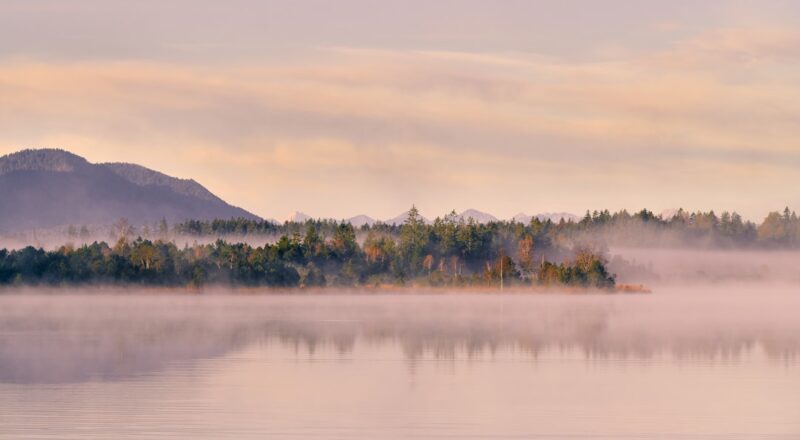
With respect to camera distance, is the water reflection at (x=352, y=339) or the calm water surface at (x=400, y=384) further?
the water reflection at (x=352, y=339)

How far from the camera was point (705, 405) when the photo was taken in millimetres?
34906

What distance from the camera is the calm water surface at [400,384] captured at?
101 ft

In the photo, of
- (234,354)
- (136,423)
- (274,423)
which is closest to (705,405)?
(274,423)

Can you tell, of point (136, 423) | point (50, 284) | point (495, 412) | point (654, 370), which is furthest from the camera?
point (50, 284)

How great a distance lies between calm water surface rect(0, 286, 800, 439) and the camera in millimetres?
30781

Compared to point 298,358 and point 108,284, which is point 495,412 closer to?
point 298,358

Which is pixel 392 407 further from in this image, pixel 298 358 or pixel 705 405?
pixel 298 358

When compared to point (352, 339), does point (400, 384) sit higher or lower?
lower

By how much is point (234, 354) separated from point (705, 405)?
78.5 ft

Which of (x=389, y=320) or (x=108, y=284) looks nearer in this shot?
(x=389, y=320)

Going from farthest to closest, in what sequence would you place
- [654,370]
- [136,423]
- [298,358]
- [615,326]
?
[615,326], [298,358], [654,370], [136,423]

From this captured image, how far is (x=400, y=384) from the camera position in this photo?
4028 centimetres

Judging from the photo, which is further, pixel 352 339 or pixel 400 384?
pixel 352 339

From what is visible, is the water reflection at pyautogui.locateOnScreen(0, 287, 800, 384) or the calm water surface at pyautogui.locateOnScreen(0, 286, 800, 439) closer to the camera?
the calm water surface at pyautogui.locateOnScreen(0, 286, 800, 439)
